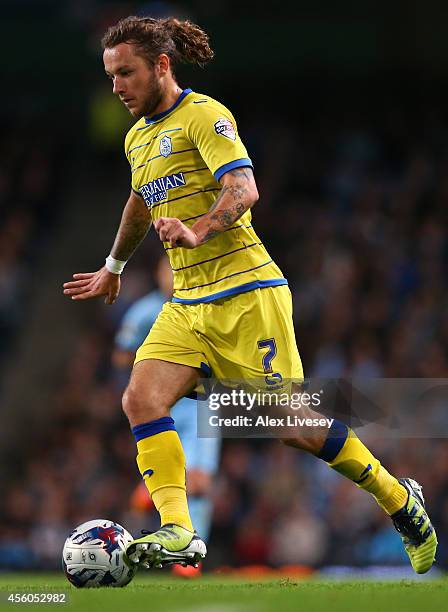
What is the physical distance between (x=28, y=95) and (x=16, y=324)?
377cm

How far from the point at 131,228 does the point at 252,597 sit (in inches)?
82.8

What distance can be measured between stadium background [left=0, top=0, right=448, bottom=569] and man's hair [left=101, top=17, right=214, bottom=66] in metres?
5.53

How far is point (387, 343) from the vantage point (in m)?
12.7

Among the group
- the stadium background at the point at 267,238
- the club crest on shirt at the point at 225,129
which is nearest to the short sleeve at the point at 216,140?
the club crest on shirt at the point at 225,129

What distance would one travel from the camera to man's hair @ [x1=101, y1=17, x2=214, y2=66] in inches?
240

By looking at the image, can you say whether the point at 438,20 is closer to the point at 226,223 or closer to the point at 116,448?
the point at 116,448

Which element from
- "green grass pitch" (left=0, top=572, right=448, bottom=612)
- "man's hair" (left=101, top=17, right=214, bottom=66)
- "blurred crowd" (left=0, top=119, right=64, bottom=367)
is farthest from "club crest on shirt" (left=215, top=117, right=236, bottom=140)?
"blurred crowd" (left=0, top=119, right=64, bottom=367)

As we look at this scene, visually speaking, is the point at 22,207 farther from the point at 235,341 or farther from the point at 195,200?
the point at 235,341

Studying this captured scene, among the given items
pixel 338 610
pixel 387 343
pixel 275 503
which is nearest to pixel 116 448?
pixel 275 503

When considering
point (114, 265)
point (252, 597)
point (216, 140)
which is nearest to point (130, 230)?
point (114, 265)

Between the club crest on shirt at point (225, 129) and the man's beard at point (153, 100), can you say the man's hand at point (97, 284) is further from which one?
the club crest on shirt at point (225, 129)

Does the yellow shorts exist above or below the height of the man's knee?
above

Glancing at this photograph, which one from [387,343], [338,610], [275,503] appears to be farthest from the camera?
[387,343]

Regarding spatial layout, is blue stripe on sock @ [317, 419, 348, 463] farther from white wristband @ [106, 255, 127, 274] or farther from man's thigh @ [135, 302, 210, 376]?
white wristband @ [106, 255, 127, 274]
